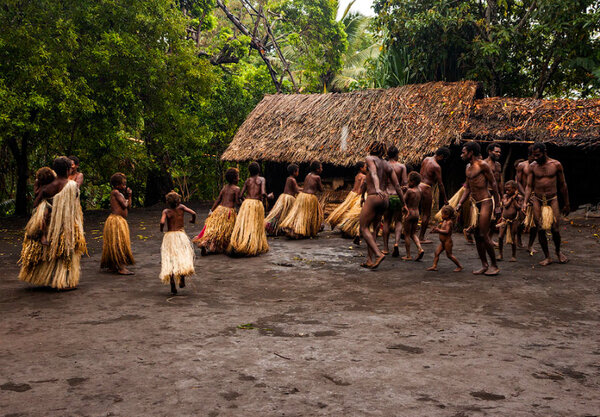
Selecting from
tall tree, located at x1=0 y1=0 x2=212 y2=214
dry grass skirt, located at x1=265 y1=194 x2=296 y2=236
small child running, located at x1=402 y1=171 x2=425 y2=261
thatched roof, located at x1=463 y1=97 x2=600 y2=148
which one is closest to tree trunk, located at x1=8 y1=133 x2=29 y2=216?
tall tree, located at x1=0 y1=0 x2=212 y2=214

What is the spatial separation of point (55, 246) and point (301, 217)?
5.34 metres

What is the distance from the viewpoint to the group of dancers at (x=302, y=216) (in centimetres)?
613

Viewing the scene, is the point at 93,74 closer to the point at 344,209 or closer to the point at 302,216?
the point at 302,216

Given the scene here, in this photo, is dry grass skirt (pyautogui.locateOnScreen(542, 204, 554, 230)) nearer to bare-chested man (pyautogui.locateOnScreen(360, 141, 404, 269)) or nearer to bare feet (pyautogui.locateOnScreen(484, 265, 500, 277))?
bare feet (pyautogui.locateOnScreen(484, 265, 500, 277))

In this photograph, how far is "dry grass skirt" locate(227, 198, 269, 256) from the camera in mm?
8617

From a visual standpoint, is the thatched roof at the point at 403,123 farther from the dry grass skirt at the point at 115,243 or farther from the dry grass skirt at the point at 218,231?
the dry grass skirt at the point at 115,243

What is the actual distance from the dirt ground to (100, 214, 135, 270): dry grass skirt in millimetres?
A: 235

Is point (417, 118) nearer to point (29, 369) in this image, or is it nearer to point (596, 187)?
point (596, 187)

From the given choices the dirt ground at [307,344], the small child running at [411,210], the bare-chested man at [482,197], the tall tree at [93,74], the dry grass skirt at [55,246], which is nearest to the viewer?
the dirt ground at [307,344]

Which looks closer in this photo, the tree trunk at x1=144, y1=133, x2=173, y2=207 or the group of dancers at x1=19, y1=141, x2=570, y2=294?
the group of dancers at x1=19, y1=141, x2=570, y2=294

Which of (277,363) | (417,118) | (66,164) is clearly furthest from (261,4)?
(277,363)

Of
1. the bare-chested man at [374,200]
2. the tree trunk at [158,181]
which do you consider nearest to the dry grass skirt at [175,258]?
the bare-chested man at [374,200]

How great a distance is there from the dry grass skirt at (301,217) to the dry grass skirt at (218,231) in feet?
6.42

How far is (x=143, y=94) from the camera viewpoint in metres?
14.0
